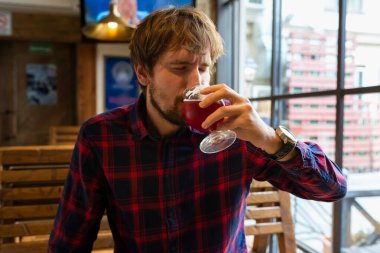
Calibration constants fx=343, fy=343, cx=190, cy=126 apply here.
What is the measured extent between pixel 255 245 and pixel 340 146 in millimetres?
608

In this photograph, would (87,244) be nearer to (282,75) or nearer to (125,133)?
(125,133)

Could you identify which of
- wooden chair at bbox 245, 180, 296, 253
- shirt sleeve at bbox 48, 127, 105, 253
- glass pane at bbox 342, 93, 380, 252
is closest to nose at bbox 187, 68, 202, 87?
shirt sleeve at bbox 48, 127, 105, 253

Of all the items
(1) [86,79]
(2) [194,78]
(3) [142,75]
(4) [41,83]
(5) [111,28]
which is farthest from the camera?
(4) [41,83]

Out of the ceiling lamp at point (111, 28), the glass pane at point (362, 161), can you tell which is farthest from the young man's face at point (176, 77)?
the ceiling lamp at point (111, 28)

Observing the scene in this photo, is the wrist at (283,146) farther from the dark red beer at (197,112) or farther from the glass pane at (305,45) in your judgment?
the glass pane at (305,45)

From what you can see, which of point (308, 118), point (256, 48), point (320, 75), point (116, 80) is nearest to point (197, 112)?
point (320, 75)

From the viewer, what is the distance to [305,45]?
7.63 feet

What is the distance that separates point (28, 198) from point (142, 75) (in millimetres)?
682

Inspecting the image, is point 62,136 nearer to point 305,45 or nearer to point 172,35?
point 305,45

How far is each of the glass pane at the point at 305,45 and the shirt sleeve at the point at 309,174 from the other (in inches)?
42.8

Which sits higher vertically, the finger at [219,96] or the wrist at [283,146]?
the finger at [219,96]

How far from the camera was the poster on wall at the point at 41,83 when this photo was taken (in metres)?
4.75

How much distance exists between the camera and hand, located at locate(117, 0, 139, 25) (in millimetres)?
3357

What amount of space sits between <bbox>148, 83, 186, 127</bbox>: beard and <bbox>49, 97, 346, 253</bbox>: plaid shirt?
0.06 m
